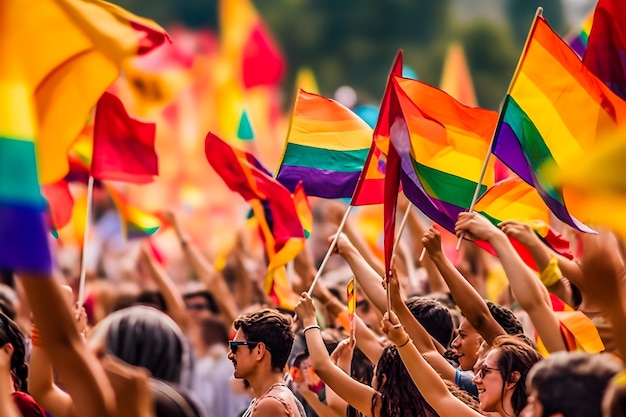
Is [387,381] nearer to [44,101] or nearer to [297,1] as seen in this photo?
[44,101]

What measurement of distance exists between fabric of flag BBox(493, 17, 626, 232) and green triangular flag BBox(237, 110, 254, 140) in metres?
5.41

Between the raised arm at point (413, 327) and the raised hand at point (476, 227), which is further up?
the raised hand at point (476, 227)

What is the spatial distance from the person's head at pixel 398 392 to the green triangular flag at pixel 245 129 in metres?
6.18

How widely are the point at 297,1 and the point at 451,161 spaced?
200 ft

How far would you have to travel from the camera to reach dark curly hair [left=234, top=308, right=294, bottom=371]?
21.3 feet

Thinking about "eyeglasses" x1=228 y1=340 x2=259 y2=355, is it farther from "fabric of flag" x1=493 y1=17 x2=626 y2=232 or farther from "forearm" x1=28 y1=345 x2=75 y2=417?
"fabric of flag" x1=493 y1=17 x2=626 y2=232

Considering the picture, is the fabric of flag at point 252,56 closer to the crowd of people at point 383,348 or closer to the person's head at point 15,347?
the crowd of people at point 383,348

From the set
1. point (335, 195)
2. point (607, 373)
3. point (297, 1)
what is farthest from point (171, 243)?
point (297, 1)

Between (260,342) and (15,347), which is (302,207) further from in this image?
(15,347)

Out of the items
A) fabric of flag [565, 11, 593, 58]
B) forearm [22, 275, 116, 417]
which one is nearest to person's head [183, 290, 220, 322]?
fabric of flag [565, 11, 593, 58]

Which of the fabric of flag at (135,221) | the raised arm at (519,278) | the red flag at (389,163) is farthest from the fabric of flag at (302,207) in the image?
the raised arm at (519,278)

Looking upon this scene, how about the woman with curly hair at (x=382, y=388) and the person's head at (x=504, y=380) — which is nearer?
the person's head at (x=504, y=380)

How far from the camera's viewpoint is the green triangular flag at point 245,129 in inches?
470

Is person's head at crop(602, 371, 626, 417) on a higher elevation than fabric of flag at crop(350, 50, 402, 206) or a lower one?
higher
